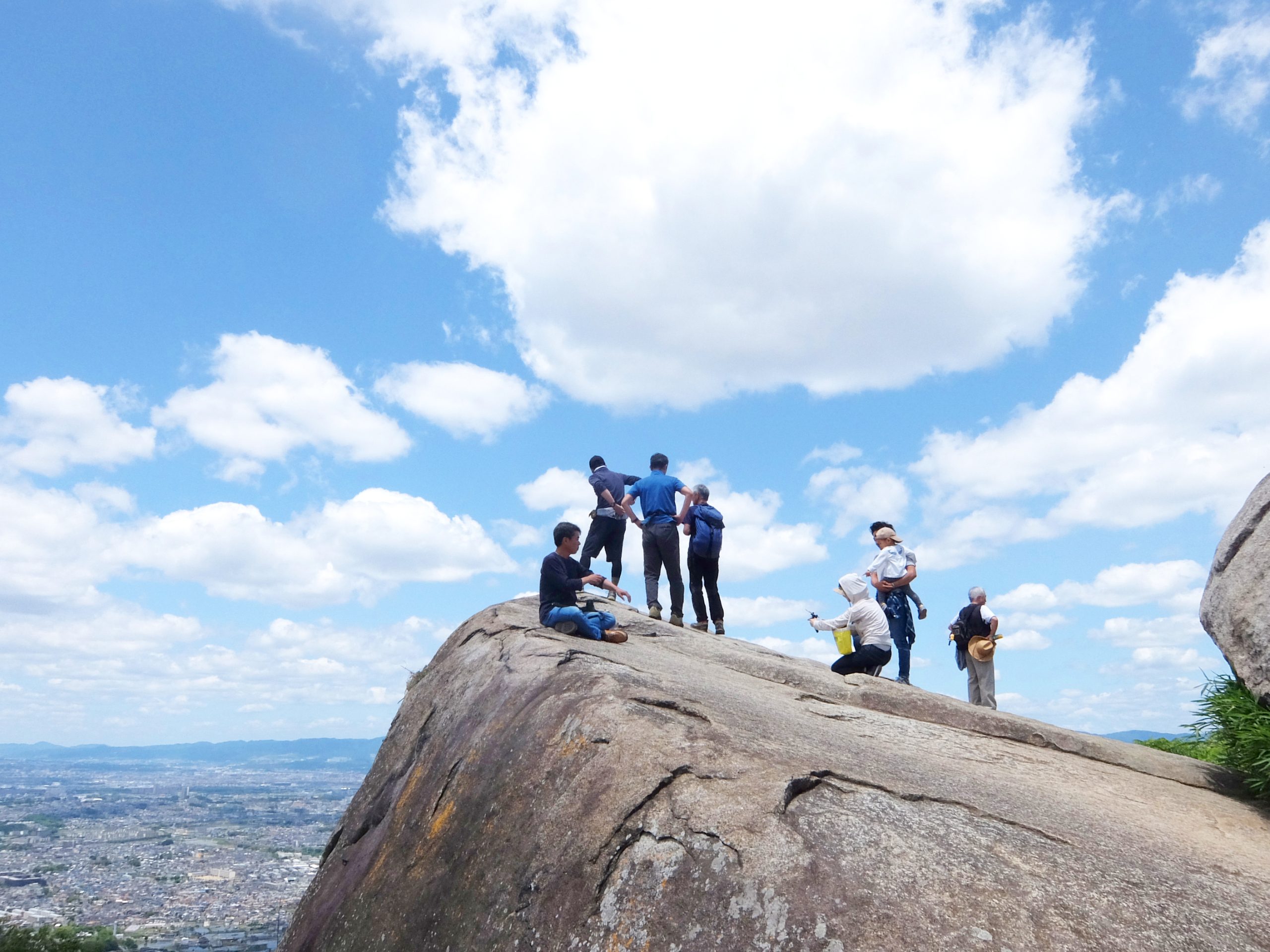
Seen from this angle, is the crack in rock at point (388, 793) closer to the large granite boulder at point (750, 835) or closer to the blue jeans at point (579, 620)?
the large granite boulder at point (750, 835)

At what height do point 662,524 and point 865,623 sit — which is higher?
point 662,524

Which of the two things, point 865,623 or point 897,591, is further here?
point 897,591

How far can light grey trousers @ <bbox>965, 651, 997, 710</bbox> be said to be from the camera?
544 inches

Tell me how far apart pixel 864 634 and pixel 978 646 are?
9.40 feet

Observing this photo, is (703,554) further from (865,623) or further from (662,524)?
(865,623)

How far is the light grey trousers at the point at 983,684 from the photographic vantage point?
45.3 ft

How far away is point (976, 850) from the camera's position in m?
4.76

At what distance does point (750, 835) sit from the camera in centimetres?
475

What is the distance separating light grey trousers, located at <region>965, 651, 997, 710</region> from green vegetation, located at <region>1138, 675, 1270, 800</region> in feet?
14.8

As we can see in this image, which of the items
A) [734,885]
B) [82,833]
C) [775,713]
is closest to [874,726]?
[775,713]

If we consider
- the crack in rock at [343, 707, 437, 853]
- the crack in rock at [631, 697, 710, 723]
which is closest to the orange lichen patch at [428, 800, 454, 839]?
the crack in rock at [343, 707, 437, 853]

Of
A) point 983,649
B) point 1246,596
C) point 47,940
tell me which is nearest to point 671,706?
point 1246,596

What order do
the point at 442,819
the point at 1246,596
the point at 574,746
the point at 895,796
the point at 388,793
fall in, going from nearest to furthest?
the point at 895,796
the point at 574,746
the point at 442,819
the point at 1246,596
the point at 388,793

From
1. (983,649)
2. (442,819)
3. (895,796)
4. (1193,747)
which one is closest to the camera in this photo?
(895,796)
